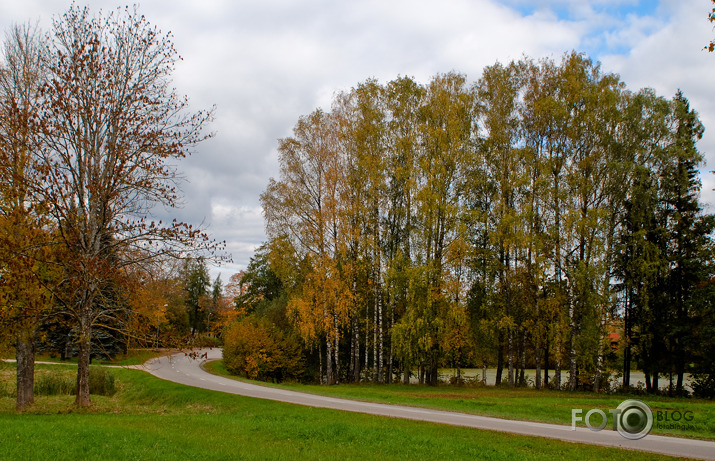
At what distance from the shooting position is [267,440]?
970 centimetres

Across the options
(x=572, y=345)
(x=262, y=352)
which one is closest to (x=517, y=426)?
(x=572, y=345)

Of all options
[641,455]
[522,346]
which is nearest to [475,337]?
[522,346]

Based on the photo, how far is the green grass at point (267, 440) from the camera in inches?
311

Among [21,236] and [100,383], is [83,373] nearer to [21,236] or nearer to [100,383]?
[21,236]

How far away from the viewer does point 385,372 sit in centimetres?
3191

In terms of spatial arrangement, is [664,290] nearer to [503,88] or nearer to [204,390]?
[503,88]

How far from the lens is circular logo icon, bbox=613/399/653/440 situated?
1186 cm

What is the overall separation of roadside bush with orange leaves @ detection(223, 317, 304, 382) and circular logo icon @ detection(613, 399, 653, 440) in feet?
66.1

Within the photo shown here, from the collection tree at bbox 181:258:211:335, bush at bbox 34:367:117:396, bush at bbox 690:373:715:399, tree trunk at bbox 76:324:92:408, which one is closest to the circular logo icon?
bush at bbox 690:373:715:399

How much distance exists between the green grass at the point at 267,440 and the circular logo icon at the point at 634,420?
9.53 feet

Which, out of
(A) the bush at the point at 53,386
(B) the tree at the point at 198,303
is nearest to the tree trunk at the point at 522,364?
(A) the bush at the point at 53,386

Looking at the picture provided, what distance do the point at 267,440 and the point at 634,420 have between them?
11.2 m

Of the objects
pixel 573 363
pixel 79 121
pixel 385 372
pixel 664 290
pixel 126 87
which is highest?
pixel 126 87

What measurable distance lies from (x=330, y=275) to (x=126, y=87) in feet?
47.9
